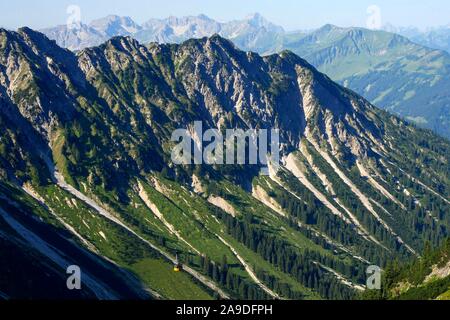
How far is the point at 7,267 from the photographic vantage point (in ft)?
605

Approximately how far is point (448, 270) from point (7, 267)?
13570 centimetres
